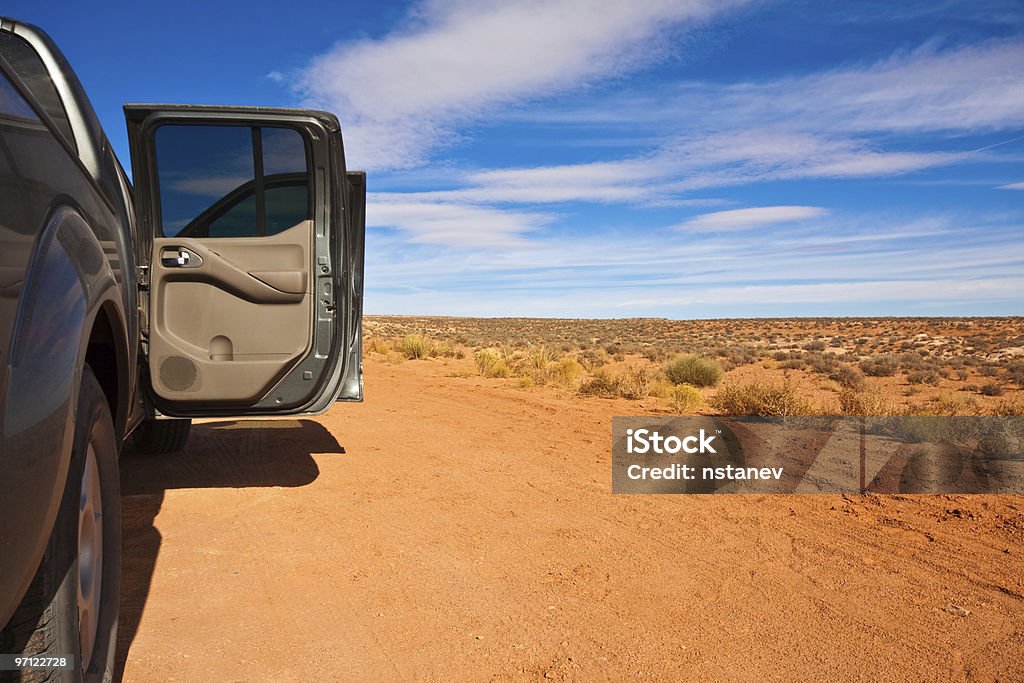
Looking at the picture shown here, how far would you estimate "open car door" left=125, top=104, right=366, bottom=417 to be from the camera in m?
4.98

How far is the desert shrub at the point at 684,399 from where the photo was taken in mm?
11912

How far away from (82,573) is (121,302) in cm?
106

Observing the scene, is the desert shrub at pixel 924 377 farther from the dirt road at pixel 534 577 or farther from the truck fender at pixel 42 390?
the truck fender at pixel 42 390

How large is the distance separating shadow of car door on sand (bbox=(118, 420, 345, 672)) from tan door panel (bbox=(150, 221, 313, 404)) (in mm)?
948

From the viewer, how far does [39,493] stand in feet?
6.14

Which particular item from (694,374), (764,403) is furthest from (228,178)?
(694,374)

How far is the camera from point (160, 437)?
6699 millimetres

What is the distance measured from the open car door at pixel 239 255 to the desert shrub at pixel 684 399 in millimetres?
7378

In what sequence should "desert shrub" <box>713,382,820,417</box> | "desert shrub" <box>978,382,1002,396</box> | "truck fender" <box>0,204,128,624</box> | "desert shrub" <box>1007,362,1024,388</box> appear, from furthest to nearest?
"desert shrub" <box>1007,362,1024,388</box> → "desert shrub" <box>978,382,1002,396</box> → "desert shrub" <box>713,382,820,417</box> → "truck fender" <box>0,204,128,624</box>

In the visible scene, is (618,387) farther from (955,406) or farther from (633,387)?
(955,406)

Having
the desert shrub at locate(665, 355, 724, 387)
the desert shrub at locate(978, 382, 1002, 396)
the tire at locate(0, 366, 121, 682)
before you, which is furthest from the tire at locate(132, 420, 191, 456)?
the desert shrub at locate(978, 382, 1002, 396)

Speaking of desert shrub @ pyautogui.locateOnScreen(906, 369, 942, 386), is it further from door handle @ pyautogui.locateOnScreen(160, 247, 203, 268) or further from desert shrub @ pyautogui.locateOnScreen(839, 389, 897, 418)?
door handle @ pyautogui.locateOnScreen(160, 247, 203, 268)

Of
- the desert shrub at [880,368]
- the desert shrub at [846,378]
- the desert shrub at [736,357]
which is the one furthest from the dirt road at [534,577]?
the desert shrub at [736,357]

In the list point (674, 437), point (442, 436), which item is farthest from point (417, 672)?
point (674, 437)
